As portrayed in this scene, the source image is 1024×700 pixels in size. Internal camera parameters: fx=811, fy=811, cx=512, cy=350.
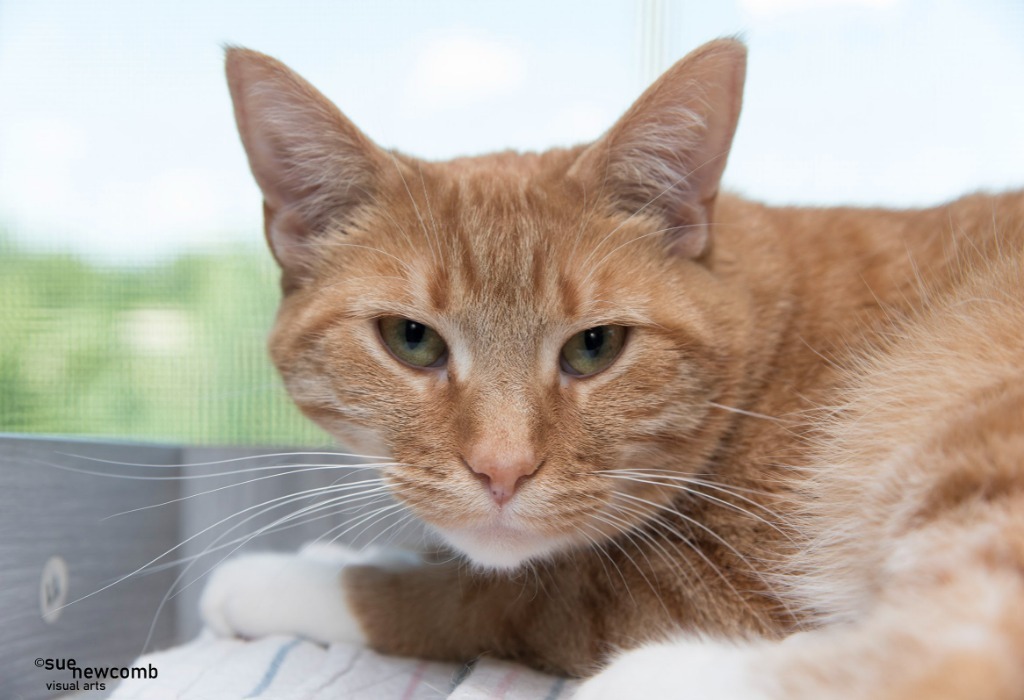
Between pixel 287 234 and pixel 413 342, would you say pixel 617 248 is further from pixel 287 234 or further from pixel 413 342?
pixel 287 234

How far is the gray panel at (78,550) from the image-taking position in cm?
146

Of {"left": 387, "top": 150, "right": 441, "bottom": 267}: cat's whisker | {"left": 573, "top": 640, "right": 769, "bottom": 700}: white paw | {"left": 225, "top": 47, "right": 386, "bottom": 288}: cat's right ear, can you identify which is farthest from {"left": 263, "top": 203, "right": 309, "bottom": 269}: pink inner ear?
{"left": 573, "top": 640, "right": 769, "bottom": 700}: white paw

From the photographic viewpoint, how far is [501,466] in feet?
4.08

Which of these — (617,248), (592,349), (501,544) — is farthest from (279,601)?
(617,248)

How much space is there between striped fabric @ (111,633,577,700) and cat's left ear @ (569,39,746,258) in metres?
→ 0.85

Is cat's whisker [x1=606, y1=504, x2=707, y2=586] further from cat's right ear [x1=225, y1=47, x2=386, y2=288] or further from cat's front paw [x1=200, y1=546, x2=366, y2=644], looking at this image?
cat's right ear [x1=225, y1=47, x2=386, y2=288]

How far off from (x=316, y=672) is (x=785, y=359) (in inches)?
42.5

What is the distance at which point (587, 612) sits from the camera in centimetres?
149

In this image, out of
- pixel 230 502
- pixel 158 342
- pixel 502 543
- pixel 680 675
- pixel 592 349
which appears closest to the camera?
pixel 680 675

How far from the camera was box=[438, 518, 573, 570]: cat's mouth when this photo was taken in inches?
51.8

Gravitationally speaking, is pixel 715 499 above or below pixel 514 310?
below

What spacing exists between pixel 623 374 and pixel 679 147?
0.43 metres

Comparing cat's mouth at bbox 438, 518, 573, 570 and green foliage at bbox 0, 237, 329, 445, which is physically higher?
green foliage at bbox 0, 237, 329, 445

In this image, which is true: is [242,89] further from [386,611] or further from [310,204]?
[386,611]
